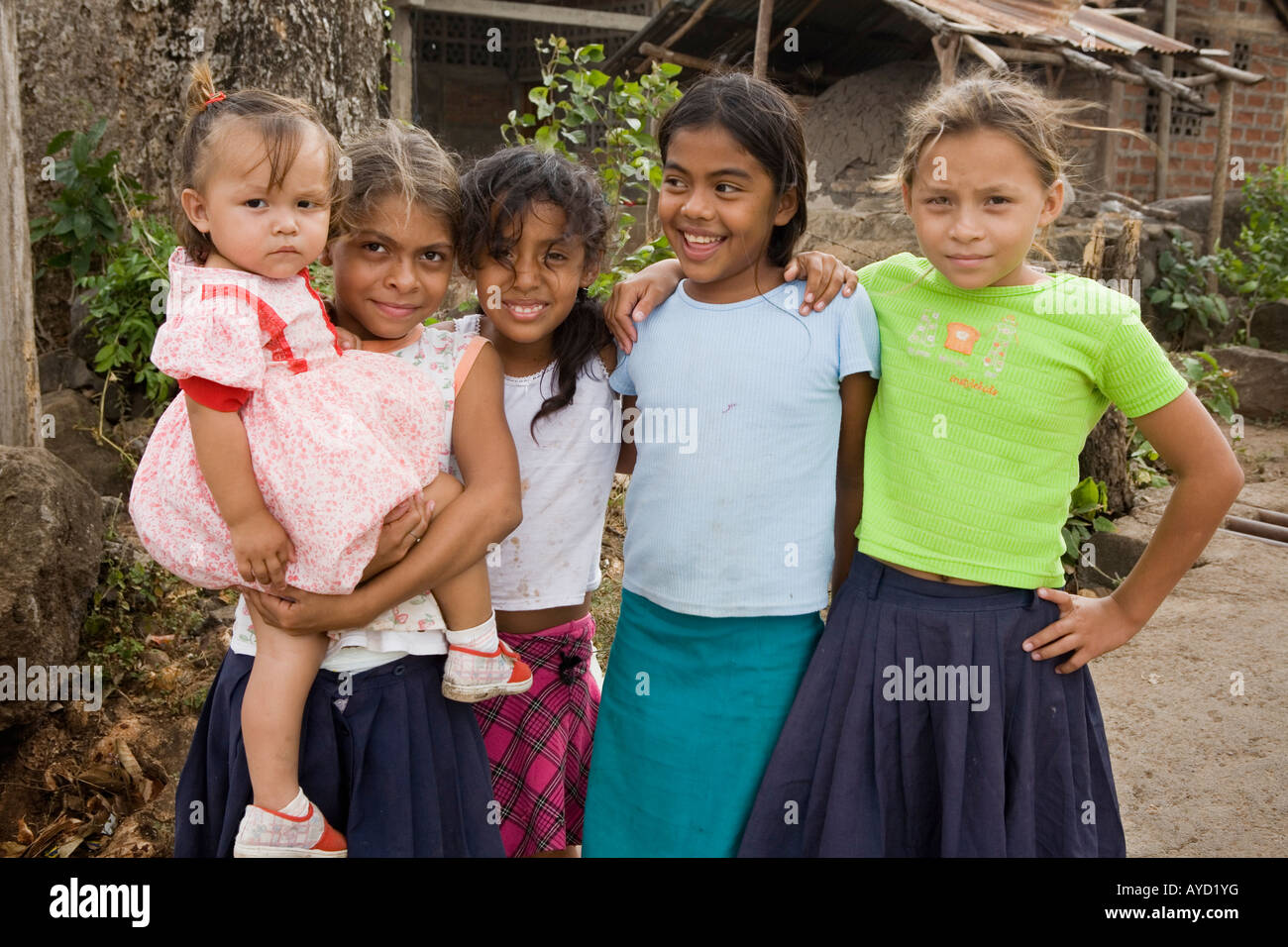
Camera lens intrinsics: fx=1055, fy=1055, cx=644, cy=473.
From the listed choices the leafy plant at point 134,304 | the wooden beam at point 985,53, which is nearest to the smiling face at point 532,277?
the leafy plant at point 134,304

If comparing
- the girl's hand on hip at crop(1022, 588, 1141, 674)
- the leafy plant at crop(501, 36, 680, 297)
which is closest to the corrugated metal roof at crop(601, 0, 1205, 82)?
the leafy plant at crop(501, 36, 680, 297)

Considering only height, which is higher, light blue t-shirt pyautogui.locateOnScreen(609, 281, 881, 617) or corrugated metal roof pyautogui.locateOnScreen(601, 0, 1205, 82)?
corrugated metal roof pyautogui.locateOnScreen(601, 0, 1205, 82)

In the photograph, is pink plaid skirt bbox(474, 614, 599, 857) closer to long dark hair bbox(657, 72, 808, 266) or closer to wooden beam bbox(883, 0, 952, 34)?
long dark hair bbox(657, 72, 808, 266)

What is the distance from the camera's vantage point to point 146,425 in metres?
3.98

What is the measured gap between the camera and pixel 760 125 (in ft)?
6.37

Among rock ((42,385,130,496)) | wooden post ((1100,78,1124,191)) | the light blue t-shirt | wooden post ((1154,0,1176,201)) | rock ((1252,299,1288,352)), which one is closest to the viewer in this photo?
the light blue t-shirt

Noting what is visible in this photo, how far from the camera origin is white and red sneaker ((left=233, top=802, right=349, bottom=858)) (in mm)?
1632

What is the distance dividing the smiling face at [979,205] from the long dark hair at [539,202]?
2.07ft

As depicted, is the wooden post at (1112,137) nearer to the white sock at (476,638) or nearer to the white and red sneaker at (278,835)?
the white sock at (476,638)

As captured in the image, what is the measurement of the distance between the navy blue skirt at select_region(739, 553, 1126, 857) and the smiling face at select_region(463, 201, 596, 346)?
0.78m

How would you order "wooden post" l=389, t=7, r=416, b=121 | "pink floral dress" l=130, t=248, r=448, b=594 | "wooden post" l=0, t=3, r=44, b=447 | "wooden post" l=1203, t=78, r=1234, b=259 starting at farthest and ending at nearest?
"wooden post" l=389, t=7, r=416, b=121 < "wooden post" l=1203, t=78, r=1234, b=259 < "wooden post" l=0, t=3, r=44, b=447 < "pink floral dress" l=130, t=248, r=448, b=594

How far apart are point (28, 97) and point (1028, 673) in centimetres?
427
